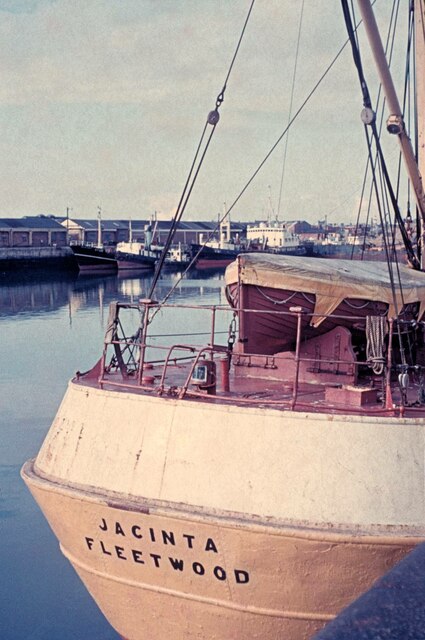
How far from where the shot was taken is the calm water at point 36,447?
11.3 m

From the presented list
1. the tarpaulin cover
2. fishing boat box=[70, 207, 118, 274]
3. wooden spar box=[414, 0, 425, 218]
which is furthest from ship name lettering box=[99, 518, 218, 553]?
fishing boat box=[70, 207, 118, 274]

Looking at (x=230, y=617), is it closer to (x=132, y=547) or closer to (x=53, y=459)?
(x=132, y=547)

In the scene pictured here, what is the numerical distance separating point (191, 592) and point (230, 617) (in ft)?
1.51

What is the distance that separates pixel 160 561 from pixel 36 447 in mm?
10862

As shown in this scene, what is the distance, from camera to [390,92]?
11.7 metres

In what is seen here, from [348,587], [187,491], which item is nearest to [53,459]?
[187,491]

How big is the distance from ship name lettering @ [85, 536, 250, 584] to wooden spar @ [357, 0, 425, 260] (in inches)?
281

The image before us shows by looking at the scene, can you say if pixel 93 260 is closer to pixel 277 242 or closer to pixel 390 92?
pixel 277 242

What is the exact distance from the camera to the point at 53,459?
355 inches

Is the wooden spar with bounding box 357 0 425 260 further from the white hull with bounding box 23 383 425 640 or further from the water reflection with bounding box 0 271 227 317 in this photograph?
the water reflection with bounding box 0 271 227 317


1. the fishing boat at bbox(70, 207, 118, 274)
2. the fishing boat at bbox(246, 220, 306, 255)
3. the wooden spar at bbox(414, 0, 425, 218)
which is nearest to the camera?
the wooden spar at bbox(414, 0, 425, 218)

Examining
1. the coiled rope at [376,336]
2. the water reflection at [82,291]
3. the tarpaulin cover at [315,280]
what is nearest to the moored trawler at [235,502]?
the coiled rope at [376,336]

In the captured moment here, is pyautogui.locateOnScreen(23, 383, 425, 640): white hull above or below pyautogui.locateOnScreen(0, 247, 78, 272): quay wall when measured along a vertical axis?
above

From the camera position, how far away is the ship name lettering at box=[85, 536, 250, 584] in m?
7.80
